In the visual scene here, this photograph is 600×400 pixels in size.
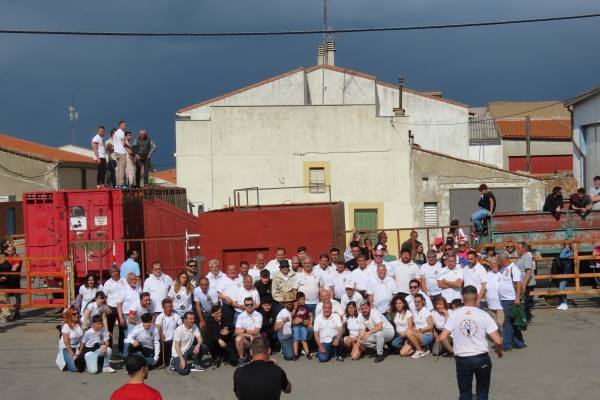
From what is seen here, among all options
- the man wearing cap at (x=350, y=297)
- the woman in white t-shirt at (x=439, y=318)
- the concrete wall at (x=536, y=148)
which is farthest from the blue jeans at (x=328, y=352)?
the concrete wall at (x=536, y=148)

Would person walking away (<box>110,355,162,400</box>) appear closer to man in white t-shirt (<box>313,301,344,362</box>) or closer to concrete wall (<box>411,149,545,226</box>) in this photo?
man in white t-shirt (<box>313,301,344,362</box>)

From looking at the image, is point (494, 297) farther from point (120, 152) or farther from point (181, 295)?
point (120, 152)

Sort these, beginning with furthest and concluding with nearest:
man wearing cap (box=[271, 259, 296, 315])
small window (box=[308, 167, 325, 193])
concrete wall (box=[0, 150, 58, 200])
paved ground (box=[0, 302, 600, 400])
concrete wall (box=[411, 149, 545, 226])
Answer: concrete wall (box=[0, 150, 58, 200]), small window (box=[308, 167, 325, 193]), concrete wall (box=[411, 149, 545, 226]), man wearing cap (box=[271, 259, 296, 315]), paved ground (box=[0, 302, 600, 400])

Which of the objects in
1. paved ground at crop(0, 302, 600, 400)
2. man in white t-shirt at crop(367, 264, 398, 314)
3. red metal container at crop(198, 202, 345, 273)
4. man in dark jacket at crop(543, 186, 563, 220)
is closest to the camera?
paved ground at crop(0, 302, 600, 400)

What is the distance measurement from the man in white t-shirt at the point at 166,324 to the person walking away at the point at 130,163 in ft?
24.9

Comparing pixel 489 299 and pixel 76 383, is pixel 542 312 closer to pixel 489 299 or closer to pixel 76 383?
pixel 489 299

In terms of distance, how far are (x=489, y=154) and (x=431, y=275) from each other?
1735 inches

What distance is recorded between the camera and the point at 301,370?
1338 cm

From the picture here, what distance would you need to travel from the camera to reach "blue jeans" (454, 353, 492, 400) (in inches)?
360

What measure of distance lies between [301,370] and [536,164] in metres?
47.5

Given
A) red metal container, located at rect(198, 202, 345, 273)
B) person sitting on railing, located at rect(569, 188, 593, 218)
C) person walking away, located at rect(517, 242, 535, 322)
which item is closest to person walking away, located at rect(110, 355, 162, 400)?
red metal container, located at rect(198, 202, 345, 273)

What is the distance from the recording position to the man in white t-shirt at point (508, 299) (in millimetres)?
13820

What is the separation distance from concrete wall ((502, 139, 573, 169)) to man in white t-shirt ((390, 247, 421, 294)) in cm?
4453

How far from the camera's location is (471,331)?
916 cm
